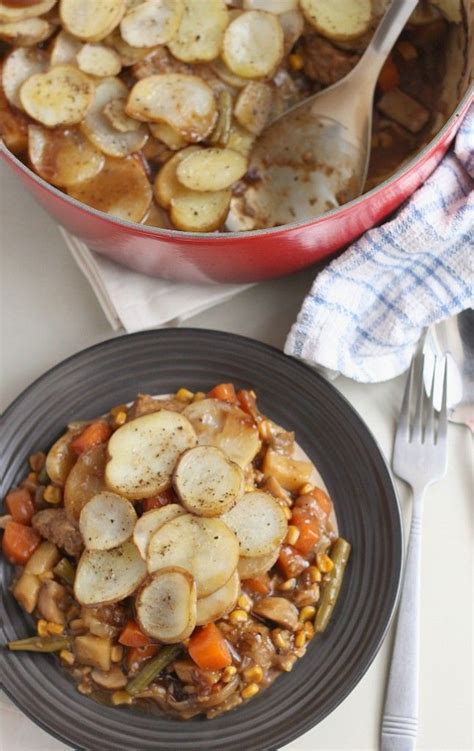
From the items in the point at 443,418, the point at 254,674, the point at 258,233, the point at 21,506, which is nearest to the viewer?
the point at 258,233

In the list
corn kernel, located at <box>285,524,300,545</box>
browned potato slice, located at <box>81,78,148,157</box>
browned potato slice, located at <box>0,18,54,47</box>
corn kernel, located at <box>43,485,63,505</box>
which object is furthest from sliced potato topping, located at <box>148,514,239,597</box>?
browned potato slice, located at <box>0,18,54,47</box>

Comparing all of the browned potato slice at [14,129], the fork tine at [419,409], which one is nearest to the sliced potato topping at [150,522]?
the fork tine at [419,409]

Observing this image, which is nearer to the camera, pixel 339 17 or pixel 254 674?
pixel 254 674

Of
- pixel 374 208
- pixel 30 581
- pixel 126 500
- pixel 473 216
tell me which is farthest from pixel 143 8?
pixel 30 581

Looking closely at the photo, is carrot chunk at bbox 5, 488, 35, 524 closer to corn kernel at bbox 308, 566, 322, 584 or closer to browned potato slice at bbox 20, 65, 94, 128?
corn kernel at bbox 308, 566, 322, 584

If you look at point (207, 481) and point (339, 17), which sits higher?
point (339, 17)

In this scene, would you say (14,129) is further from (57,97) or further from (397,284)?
(397,284)

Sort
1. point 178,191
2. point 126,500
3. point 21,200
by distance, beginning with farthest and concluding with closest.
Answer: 1. point 21,200
2. point 178,191
3. point 126,500

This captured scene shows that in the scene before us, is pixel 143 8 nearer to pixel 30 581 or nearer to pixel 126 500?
pixel 126 500

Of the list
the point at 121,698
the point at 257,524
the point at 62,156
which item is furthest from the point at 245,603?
the point at 62,156
